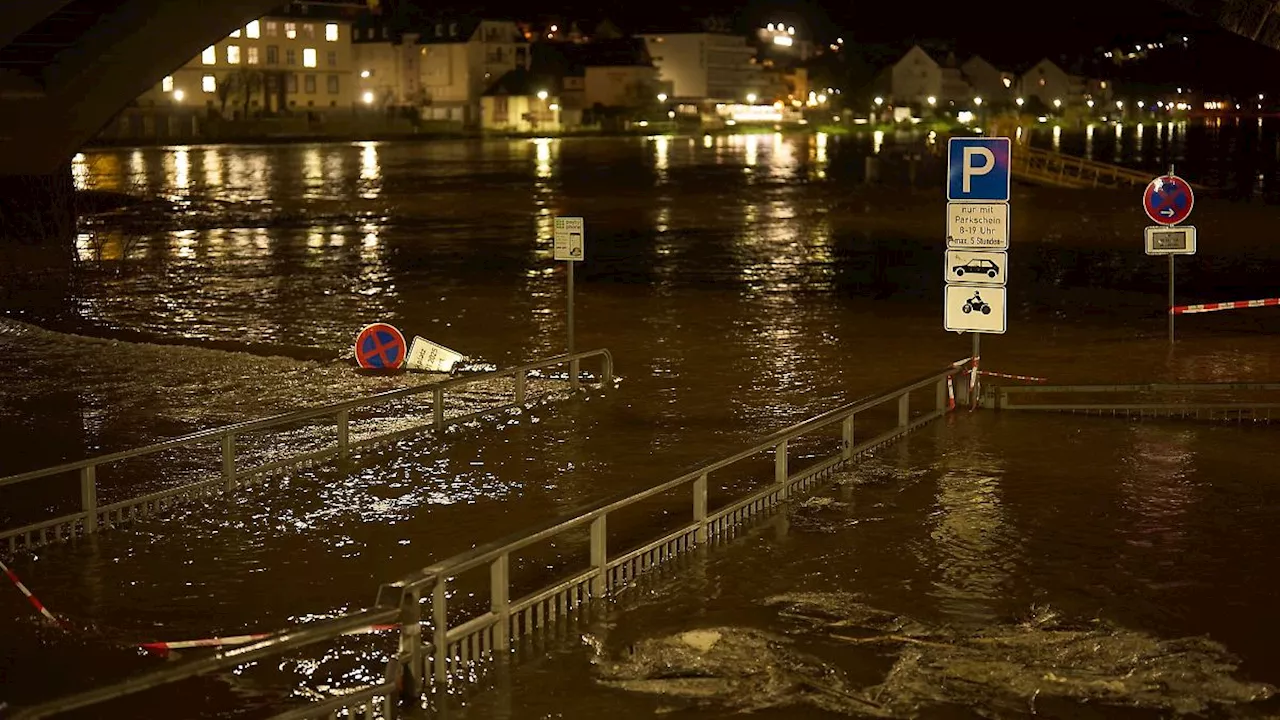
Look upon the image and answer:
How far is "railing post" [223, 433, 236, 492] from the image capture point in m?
12.4

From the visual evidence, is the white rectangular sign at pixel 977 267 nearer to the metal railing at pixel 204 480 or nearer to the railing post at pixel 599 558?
the metal railing at pixel 204 480

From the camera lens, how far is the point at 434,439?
14.8 metres

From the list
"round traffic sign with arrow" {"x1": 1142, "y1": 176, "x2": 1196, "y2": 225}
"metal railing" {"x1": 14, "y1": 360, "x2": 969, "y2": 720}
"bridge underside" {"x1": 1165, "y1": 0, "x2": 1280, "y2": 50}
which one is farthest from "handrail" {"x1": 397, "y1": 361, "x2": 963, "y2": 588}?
"round traffic sign with arrow" {"x1": 1142, "y1": 176, "x2": 1196, "y2": 225}

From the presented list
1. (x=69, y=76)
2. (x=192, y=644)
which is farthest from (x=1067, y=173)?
(x=192, y=644)

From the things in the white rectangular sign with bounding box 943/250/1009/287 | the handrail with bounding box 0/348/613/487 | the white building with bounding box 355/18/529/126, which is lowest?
the handrail with bounding box 0/348/613/487

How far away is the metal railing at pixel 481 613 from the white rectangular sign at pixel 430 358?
6.94 meters

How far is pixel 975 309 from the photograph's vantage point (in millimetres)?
15805

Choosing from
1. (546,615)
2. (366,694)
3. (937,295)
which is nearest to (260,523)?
(546,615)

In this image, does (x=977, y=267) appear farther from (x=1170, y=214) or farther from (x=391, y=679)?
(x=391, y=679)

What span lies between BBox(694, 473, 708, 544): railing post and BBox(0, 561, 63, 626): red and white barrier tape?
421 cm

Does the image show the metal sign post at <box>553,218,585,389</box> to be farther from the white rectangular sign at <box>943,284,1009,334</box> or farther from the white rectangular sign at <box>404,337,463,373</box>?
the white rectangular sign at <box>943,284,1009,334</box>

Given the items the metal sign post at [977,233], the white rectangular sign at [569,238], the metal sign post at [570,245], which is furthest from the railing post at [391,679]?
the white rectangular sign at [569,238]

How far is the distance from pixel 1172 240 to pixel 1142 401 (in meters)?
4.12

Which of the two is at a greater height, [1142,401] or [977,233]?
[977,233]
